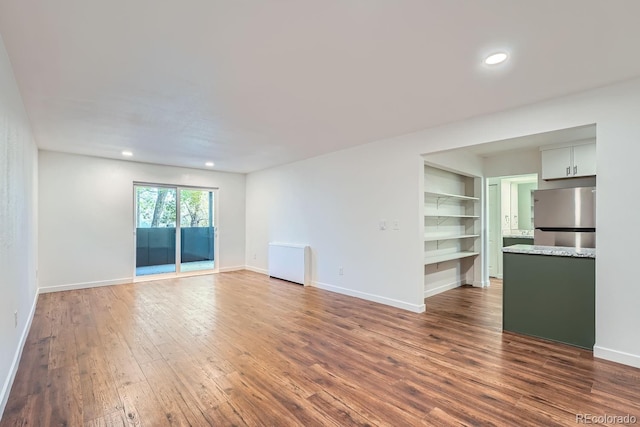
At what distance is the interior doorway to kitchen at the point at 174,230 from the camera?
6.34 m

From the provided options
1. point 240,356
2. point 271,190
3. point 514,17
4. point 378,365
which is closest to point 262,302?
point 240,356

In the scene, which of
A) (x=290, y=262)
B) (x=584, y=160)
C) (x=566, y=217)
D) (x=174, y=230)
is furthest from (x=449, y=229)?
(x=174, y=230)

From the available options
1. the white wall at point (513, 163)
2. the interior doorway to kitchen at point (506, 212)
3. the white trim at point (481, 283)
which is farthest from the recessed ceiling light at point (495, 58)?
the interior doorway to kitchen at point (506, 212)

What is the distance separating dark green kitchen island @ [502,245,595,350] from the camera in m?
2.93

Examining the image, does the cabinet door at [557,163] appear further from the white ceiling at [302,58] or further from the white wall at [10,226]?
the white wall at [10,226]

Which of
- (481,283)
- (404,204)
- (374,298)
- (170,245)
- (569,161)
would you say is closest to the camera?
(569,161)

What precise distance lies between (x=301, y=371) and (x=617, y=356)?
275 cm

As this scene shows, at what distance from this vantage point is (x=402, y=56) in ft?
7.27

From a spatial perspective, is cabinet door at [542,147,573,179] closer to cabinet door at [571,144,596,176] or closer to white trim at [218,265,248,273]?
cabinet door at [571,144,596,176]

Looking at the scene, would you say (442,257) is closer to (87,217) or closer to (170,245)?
(170,245)

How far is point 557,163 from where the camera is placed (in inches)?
162

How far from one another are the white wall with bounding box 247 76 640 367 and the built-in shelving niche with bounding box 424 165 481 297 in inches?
28.9

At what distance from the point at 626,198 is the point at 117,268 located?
7458 millimetres

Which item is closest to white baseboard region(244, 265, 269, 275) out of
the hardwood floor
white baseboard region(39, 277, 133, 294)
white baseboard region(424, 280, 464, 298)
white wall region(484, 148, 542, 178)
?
white baseboard region(39, 277, 133, 294)
